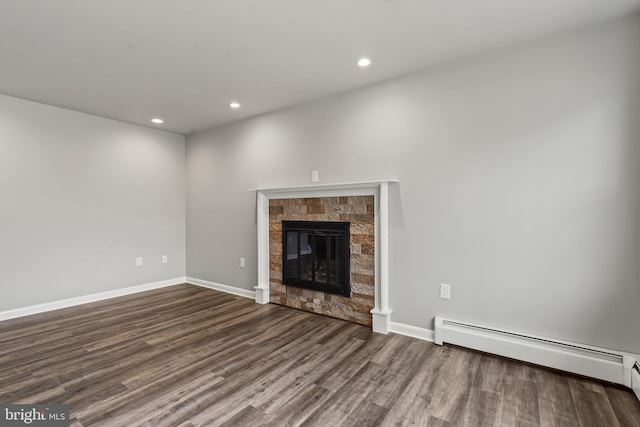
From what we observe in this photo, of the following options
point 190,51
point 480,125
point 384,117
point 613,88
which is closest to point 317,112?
point 384,117

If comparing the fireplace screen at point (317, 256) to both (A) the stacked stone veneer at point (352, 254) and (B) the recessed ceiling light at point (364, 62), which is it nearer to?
(A) the stacked stone veneer at point (352, 254)

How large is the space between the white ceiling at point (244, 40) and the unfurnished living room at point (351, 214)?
20 millimetres

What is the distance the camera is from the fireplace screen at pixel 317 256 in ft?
10.7

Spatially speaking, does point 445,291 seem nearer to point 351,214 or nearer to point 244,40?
point 351,214

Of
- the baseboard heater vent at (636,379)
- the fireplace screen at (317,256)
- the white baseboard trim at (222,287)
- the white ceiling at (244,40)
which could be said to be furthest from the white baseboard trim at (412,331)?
the white ceiling at (244,40)

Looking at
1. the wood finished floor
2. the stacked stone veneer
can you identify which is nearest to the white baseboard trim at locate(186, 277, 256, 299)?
the stacked stone veneer

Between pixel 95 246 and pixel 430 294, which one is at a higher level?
pixel 95 246

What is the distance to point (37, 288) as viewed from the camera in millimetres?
3541

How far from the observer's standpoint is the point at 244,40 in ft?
7.54

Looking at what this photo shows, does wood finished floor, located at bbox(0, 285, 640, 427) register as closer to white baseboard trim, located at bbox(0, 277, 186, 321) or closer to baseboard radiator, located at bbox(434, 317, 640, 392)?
baseboard radiator, located at bbox(434, 317, 640, 392)

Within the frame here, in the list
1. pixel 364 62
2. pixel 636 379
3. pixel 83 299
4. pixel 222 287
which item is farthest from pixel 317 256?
pixel 83 299

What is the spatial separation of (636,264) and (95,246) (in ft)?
17.6

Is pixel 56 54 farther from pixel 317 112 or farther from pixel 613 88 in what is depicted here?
pixel 613 88

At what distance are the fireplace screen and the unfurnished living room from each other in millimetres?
24
